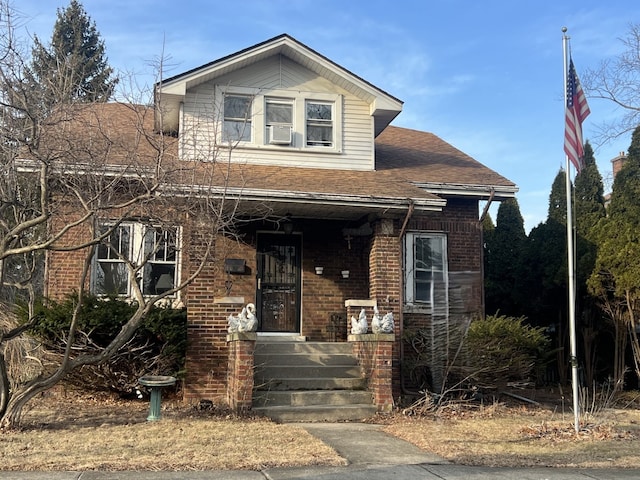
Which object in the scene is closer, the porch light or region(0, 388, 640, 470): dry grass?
region(0, 388, 640, 470): dry grass

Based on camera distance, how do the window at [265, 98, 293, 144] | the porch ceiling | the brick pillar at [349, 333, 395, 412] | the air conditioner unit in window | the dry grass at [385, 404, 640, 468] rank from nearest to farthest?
the dry grass at [385, 404, 640, 468] → the brick pillar at [349, 333, 395, 412] → the porch ceiling → the air conditioner unit in window → the window at [265, 98, 293, 144]

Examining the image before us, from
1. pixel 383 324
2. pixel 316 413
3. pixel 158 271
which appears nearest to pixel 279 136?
pixel 158 271

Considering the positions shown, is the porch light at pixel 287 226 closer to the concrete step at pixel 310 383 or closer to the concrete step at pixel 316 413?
the concrete step at pixel 310 383

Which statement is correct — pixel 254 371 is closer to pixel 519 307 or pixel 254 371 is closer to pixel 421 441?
pixel 421 441

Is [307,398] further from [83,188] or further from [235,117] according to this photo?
[235,117]

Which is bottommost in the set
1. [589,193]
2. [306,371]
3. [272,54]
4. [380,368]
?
[306,371]

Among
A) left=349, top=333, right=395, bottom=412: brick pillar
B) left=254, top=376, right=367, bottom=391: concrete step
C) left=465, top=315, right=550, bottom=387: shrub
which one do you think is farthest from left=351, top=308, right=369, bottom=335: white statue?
left=465, top=315, right=550, bottom=387: shrub

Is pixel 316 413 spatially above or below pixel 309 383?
below

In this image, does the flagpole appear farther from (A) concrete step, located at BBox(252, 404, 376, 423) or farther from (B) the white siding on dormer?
(B) the white siding on dormer

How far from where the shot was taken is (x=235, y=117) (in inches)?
493

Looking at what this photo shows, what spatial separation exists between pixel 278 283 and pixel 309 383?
2.81 metres

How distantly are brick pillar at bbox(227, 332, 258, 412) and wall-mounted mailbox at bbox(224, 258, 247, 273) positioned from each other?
2386mm

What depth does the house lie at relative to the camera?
1112 cm

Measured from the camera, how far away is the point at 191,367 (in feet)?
33.9
